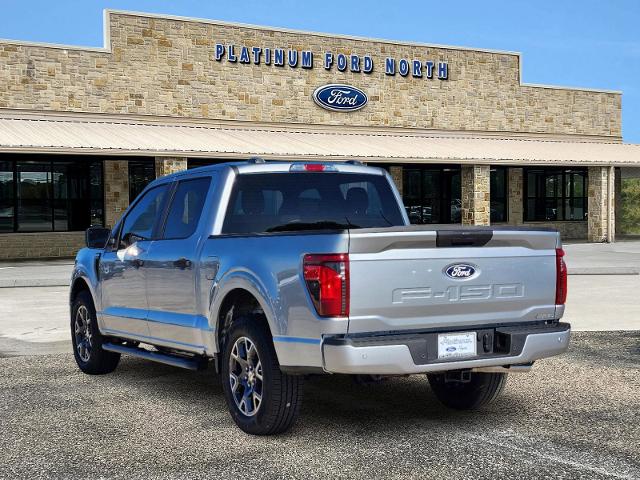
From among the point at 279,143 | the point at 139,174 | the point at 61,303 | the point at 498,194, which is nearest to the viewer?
the point at 61,303

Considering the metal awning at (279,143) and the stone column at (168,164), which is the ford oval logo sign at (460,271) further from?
the stone column at (168,164)

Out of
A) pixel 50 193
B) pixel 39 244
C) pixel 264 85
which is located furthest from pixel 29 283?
pixel 264 85

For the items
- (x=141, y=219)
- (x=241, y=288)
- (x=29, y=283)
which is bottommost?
(x=29, y=283)

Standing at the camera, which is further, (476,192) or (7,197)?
(476,192)

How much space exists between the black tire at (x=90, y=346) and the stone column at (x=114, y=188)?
20.5 metres

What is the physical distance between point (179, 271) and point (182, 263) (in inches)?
3.6

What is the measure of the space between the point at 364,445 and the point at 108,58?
82.2 feet

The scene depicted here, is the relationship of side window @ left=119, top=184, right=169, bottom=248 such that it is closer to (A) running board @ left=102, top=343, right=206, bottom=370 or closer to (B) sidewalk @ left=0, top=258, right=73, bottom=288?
(A) running board @ left=102, top=343, right=206, bottom=370

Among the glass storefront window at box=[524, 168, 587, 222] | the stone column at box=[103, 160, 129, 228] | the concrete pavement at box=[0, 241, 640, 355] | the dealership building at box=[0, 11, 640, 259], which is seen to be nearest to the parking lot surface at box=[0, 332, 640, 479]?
the concrete pavement at box=[0, 241, 640, 355]

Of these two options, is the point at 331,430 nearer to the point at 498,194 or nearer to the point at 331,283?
the point at 331,283

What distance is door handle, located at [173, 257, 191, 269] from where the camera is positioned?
7124mm

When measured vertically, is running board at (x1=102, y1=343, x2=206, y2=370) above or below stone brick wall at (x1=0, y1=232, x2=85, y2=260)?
below

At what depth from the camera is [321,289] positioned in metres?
5.64

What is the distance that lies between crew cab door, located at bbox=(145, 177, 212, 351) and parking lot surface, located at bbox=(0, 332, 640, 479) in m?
0.63
